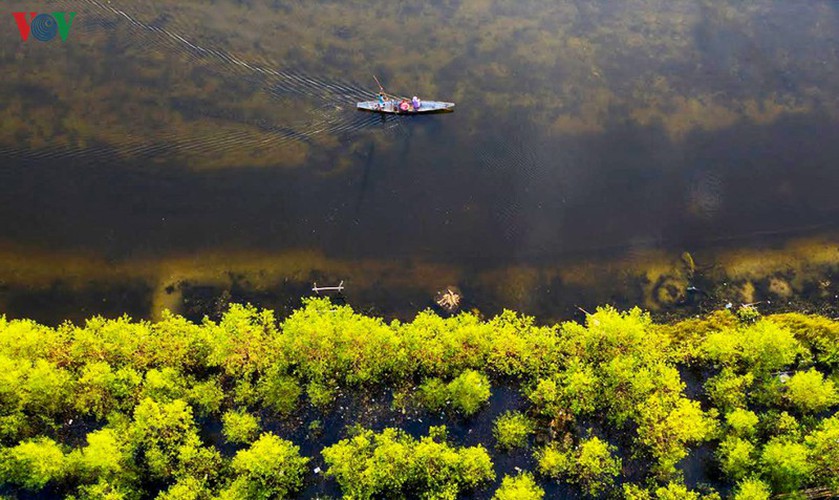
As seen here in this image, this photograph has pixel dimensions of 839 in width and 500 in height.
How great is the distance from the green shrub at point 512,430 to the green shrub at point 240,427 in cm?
918

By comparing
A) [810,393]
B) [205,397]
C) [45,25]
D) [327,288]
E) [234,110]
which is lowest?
[205,397]

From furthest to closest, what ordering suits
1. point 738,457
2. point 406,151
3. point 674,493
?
point 406,151 < point 738,457 < point 674,493

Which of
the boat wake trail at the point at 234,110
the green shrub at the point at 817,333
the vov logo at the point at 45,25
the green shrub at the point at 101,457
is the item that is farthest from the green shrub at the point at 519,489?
the vov logo at the point at 45,25

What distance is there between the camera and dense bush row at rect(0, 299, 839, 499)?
2205 centimetres

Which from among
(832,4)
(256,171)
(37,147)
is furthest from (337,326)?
(832,4)

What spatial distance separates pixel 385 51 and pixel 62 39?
54.9ft

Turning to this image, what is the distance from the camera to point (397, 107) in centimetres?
3031

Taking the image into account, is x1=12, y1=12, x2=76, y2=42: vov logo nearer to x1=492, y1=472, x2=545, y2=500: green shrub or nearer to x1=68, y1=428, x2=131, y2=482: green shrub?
x1=68, y1=428, x2=131, y2=482: green shrub

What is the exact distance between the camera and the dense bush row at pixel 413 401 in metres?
22.0

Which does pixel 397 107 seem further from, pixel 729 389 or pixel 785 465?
pixel 785 465

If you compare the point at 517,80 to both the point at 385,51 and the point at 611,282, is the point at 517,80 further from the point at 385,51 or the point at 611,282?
the point at 611,282

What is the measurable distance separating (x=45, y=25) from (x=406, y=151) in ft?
66.5

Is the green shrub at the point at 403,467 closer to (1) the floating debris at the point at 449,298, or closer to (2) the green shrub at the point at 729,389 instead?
(1) the floating debris at the point at 449,298

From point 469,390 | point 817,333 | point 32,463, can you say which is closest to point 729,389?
point 817,333
